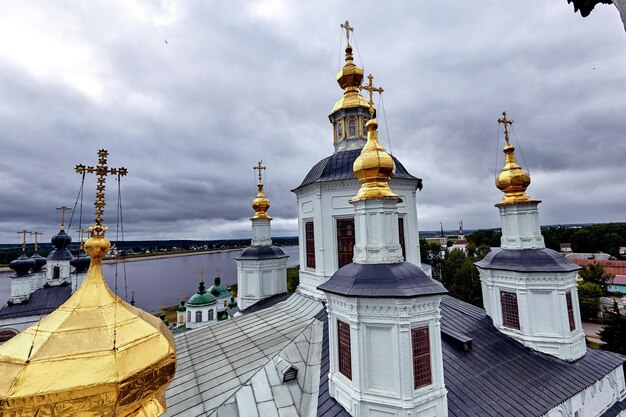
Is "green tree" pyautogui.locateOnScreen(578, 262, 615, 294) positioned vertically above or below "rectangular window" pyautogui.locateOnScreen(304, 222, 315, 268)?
below

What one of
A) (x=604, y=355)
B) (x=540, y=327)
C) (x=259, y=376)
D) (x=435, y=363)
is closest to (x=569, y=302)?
(x=540, y=327)

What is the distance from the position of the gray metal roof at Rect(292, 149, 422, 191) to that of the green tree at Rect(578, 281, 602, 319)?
26419 mm

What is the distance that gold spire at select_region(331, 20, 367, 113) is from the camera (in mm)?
11992

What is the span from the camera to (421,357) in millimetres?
6242

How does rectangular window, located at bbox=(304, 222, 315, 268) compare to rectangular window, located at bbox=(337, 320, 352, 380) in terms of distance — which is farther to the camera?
rectangular window, located at bbox=(304, 222, 315, 268)

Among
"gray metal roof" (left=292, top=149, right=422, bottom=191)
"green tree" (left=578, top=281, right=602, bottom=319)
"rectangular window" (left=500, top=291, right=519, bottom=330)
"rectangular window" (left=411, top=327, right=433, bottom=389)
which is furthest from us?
"green tree" (left=578, top=281, right=602, bottom=319)

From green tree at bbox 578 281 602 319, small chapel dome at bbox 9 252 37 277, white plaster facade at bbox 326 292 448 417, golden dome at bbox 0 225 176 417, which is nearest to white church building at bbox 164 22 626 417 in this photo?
white plaster facade at bbox 326 292 448 417

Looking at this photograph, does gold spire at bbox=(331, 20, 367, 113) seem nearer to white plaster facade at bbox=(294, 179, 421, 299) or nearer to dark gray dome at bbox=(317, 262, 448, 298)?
white plaster facade at bbox=(294, 179, 421, 299)

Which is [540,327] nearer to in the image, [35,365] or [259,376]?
[259,376]

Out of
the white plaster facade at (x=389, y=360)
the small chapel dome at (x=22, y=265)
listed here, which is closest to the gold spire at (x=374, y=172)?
the white plaster facade at (x=389, y=360)

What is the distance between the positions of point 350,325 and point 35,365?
5.27 meters

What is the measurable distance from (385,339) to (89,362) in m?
5.28

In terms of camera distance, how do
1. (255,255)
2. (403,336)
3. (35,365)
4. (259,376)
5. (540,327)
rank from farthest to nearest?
(255,255) → (540,327) → (259,376) → (403,336) → (35,365)

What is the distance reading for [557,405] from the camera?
7.80 metres
